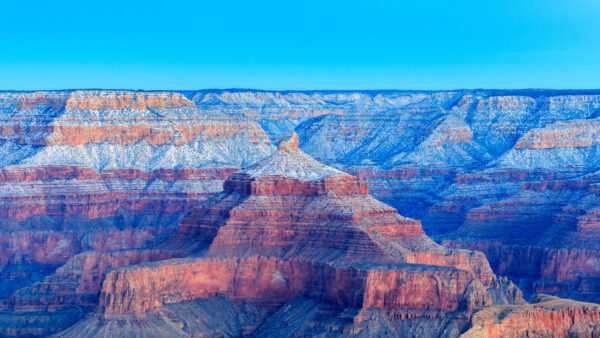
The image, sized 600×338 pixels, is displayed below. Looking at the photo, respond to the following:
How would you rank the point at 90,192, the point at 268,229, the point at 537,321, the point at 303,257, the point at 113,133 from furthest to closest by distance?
the point at 113,133
the point at 90,192
the point at 268,229
the point at 303,257
the point at 537,321

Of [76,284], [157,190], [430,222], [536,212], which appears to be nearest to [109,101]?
[157,190]

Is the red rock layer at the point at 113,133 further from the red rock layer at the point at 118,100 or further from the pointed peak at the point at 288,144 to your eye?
the pointed peak at the point at 288,144

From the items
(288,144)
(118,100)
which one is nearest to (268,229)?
(288,144)

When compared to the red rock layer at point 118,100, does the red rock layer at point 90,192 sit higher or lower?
lower

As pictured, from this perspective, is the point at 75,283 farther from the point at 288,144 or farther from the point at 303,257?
the point at 288,144

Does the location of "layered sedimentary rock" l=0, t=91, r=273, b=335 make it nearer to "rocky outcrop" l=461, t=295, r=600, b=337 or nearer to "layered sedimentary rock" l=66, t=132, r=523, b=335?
"layered sedimentary rock" l=66, t=132, r=523, b=335

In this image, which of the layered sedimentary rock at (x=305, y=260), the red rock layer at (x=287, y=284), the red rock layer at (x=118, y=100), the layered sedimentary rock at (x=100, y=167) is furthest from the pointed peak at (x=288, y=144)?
the red rock layer at (x=118, y=100)

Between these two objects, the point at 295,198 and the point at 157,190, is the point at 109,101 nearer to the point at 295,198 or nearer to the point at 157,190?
the point at 157,190

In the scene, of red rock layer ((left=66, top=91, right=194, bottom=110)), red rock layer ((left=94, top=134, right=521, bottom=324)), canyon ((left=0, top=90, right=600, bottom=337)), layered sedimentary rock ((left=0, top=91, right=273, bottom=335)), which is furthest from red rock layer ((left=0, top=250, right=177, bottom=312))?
red rock layer ((left=66, top=91, right=194, bottom=110))
